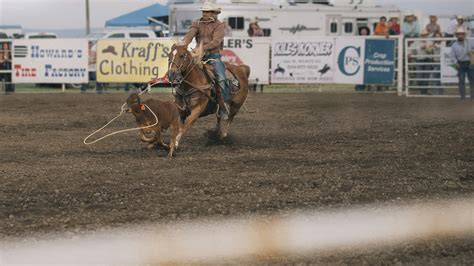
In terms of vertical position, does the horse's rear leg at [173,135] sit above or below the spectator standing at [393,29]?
below

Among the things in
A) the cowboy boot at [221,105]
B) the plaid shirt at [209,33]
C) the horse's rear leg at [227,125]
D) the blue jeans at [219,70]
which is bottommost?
the horse's rear leg at [227,125]

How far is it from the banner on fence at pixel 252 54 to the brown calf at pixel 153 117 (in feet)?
41.9

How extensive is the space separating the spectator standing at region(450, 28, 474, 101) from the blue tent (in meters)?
18.4

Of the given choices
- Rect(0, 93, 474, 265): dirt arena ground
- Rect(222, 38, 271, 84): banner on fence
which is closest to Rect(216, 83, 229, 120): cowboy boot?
Rect(0, 93, 474, 265): dirt arena ground

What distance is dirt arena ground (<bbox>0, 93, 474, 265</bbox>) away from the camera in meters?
6.27

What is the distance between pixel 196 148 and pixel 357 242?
5.52m

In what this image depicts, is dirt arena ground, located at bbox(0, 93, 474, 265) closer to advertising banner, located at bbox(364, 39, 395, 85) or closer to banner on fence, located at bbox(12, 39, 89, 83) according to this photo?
advertising banner, located at bbox(364, 39, 395, 85)

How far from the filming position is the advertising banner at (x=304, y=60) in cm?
2283

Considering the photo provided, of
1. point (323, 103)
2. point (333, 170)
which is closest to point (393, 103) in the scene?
point (323, 103)

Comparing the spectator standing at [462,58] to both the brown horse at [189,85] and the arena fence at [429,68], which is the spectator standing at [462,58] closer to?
the arena fence at [429,68]

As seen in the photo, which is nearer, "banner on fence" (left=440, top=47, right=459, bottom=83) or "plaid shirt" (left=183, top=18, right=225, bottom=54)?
"plaid shirt" (left=183, top=18, right=225, bottom=54)

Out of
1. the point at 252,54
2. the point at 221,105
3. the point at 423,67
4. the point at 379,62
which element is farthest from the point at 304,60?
the point at 221,105

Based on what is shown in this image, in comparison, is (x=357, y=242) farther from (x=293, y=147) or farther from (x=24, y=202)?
(x=293, y=147)

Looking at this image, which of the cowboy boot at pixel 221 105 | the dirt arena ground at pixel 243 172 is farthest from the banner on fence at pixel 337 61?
the cowboy boot at pixel 221 105
